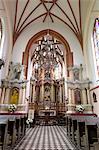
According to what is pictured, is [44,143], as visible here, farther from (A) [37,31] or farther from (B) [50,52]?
(A) [37,31]

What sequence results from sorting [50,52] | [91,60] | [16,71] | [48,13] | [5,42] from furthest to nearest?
[48,13] → [16,71] → [91,60] → [5,42] → [50,52]

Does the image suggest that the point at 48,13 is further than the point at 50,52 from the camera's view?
Yes

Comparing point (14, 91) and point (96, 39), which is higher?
point (96, 39)

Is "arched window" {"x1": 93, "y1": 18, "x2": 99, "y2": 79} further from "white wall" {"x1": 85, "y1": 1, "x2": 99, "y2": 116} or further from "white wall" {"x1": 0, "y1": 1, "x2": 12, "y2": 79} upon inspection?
"white wall" {"x1": 0, "y1": 1, "x2": 12, "y2": 79}

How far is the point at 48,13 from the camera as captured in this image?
1532 centimetres

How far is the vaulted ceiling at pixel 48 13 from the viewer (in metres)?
13.9

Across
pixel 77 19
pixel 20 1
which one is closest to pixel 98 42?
Result: pixel 77 19

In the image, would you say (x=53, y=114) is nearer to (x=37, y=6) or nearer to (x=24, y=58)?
(x=24, y=58)

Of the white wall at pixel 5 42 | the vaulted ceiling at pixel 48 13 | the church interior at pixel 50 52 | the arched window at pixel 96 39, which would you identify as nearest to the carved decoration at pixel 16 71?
the church interior at pixel 50 52

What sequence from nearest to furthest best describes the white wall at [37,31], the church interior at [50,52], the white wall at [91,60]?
the white wall at [91,60], the church interior at [50,52], the white wall at [37,31]

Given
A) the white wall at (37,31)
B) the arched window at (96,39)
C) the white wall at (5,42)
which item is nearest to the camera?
the white wall at (5,42)

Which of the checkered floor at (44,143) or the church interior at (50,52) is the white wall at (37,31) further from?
the checkered floor at (44,143)

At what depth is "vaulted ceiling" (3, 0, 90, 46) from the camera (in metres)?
13.9

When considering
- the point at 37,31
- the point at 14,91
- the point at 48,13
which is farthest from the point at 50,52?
the point at 48,13
